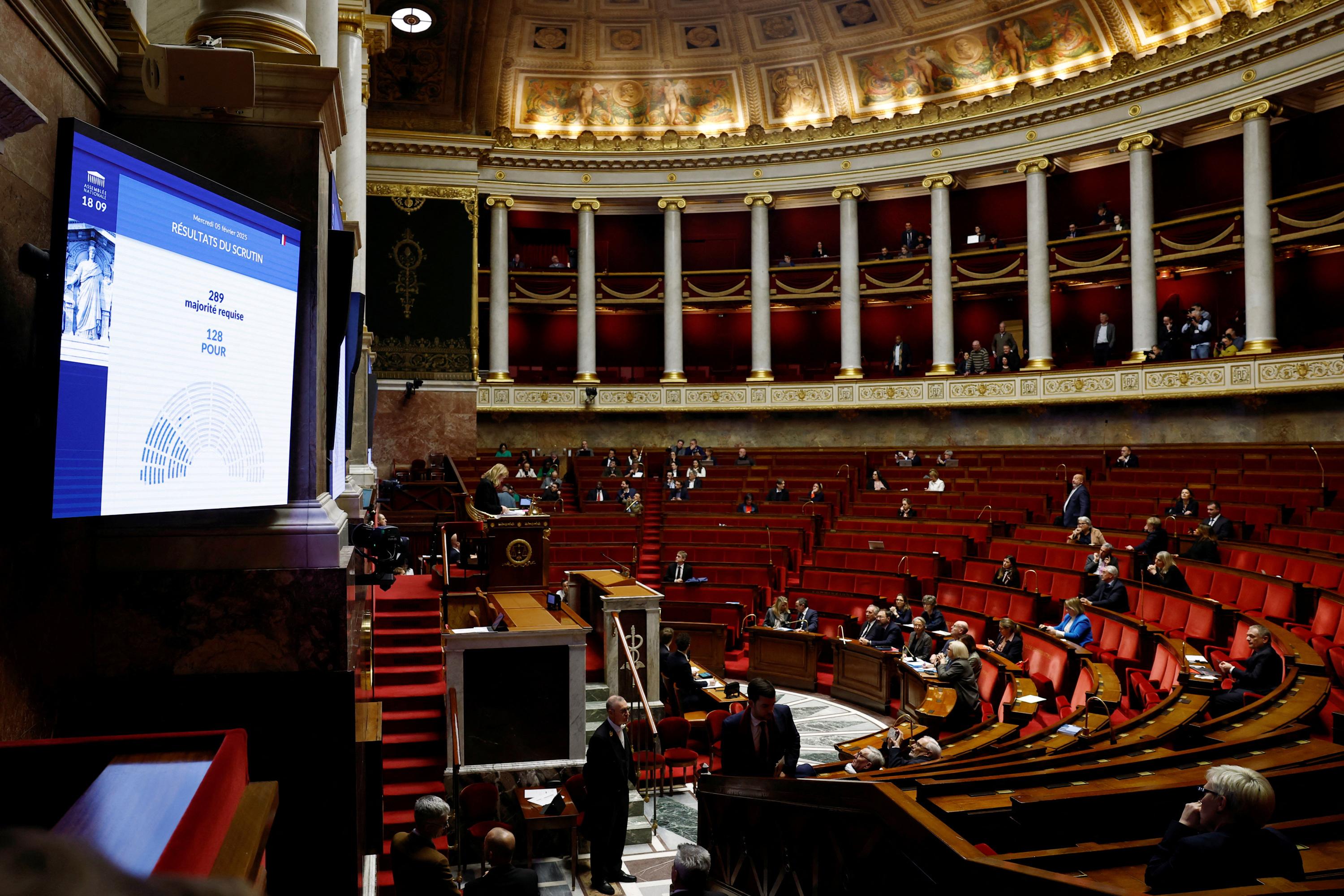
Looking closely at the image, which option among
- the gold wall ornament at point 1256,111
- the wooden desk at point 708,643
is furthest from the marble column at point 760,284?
the wooden desk at point 708,643

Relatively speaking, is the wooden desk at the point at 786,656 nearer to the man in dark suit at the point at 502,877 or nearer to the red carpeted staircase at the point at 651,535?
the red carpeted staircase at the point at 651,535

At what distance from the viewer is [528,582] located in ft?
34.2

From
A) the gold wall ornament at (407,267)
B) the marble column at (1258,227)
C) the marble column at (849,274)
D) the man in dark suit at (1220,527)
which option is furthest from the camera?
the marble column at (849,274)

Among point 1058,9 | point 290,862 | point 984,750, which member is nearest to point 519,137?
point 1058,9

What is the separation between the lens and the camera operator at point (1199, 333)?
18.2 meters

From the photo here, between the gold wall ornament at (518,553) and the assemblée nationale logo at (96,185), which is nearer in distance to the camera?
the assemblée nationale logo at (96,185)

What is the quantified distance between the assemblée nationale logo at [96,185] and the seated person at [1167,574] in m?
10.4

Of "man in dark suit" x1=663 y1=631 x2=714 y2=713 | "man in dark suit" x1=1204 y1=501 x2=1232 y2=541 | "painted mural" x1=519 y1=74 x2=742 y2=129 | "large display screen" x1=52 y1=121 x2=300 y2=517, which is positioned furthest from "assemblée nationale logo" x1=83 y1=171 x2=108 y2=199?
"painted mural" x1=519 y1=74 x2=742 y2=129

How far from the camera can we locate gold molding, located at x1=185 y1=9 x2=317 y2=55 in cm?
358

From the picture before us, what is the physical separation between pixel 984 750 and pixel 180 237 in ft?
19.3

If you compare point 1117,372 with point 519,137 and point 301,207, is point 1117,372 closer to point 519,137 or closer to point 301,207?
point 519,137

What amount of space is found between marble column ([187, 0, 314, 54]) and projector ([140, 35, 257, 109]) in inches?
17.7

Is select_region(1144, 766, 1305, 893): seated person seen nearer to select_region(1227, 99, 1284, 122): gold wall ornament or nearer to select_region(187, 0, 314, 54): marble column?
select_region(187, 0, 314, 54): marble column

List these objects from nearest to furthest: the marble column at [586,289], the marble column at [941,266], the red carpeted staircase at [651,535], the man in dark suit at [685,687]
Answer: the man in dark suit at [685,687] → the red carpeted staircase at [651,535] → the marble column at [941,266] → the marble column at [586,289]
